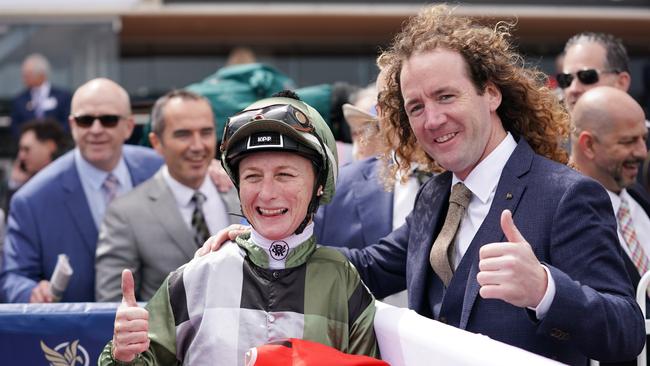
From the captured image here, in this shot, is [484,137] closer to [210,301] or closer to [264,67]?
[210,301]

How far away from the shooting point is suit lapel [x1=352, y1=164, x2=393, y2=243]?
14.9 feet

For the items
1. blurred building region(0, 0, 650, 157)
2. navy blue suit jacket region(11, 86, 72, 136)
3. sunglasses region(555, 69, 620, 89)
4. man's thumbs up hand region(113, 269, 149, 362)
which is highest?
blurred building region(0, 0, 650, 157)

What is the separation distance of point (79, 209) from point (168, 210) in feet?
2.10

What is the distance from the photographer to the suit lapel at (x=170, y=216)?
5.18 metres

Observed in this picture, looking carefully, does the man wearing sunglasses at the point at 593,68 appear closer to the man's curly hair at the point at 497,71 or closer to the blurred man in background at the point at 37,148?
the man's curly hair at the point at 497,71

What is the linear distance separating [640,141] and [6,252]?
351 cm

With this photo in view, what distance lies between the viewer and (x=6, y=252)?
545 cm

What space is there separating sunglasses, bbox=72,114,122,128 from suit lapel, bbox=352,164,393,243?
1.90m

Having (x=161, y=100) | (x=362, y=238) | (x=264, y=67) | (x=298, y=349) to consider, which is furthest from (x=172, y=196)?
(x=298, y=349)

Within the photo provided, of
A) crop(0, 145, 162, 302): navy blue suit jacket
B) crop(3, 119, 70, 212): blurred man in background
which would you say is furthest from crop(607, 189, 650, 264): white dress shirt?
crop(3, 119, 70, 212): blurred man in background

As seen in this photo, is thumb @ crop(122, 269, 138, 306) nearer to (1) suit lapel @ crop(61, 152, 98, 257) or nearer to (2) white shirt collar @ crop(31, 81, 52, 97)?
(1) suit lapel @ crop(61, 152, 98, 257)

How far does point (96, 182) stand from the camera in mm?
5742

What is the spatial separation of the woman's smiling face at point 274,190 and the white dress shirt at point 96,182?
2761mm

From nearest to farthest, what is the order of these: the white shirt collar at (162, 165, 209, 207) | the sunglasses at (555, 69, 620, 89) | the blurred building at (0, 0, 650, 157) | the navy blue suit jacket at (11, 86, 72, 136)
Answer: the white shirt collar at (162, 165, 209, 207) < the sunglasses at (555, 69, 620, 89) < the navy blue suit jacket at (11, 86, 72, 136) < the blurred building at (0, 0, 650, 157)
